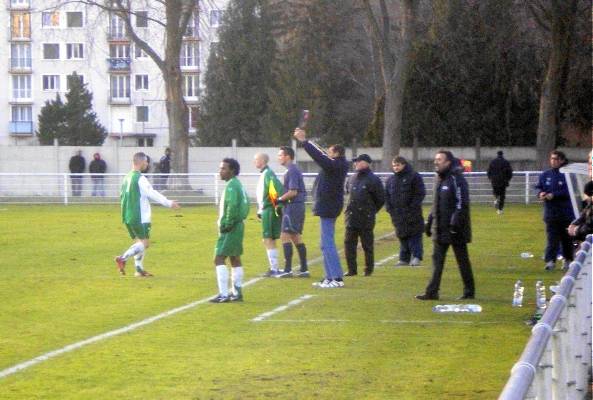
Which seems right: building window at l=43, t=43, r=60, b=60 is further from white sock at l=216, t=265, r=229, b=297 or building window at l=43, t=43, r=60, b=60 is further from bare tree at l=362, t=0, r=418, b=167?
white sock at l=216, t=265, r=229, b=297

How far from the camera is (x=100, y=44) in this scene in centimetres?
8950

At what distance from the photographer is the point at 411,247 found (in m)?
20.0

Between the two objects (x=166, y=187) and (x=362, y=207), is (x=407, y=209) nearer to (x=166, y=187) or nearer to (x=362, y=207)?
(x=362, y=207)

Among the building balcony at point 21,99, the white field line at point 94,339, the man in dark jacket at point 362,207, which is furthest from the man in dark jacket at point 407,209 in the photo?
the building balcony at point 21,99

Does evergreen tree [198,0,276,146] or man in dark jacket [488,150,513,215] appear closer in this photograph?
man in dark jacket [488,150,513,215]

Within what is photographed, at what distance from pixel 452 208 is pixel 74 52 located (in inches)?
3375

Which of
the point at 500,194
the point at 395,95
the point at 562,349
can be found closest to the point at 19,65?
the point at 395,95

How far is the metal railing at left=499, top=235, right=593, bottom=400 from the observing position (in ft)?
15.3

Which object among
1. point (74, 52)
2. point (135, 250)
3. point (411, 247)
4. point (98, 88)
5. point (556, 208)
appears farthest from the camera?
point (74, 52)

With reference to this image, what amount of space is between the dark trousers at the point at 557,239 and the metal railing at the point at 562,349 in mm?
7042

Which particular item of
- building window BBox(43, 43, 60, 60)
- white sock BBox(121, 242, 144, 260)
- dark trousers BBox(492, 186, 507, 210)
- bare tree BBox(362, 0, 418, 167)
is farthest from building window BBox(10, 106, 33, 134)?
white sock BBox(121, 242, 144, 260)

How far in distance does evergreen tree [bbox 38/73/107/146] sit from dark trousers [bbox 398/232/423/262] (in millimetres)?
63032

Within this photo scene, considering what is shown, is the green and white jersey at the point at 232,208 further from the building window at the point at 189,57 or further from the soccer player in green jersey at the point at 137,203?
the building window at the point at 189,57

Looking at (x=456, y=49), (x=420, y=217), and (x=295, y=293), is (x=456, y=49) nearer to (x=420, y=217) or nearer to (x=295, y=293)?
(x=420, y=217)
